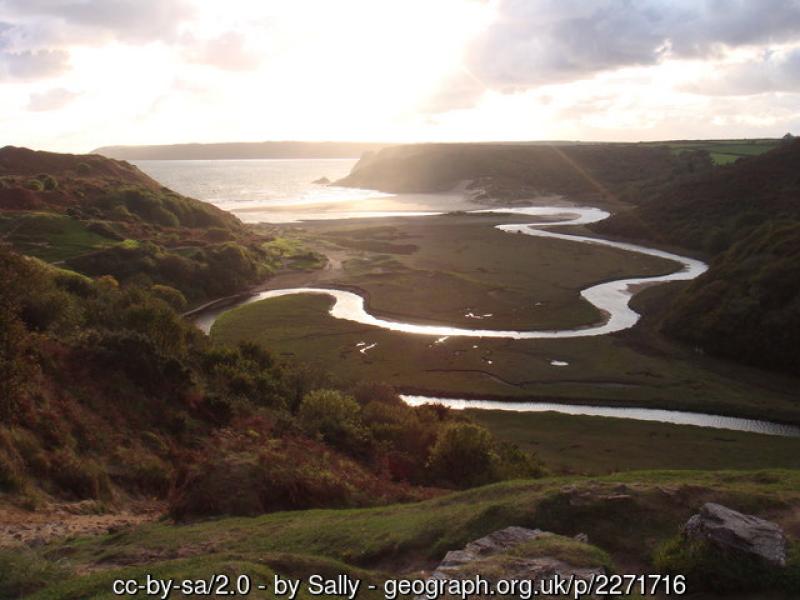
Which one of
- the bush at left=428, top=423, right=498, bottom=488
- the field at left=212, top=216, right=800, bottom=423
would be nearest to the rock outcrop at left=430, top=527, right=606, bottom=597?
the bush at left=428, top=423, right=498, bottom=488

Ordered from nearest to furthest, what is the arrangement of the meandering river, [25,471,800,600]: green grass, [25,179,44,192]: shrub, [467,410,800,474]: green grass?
Answer: [25,471,800,600]: green grass, [467,410,800,474]: green grass, the meandering river, [25,179,44,192]: shrub

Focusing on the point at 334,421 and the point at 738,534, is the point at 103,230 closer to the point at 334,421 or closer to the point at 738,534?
the point at 334,421

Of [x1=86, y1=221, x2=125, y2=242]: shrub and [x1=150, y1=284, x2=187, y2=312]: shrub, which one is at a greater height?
[x1=86, y1=221, x2=125, y2=242]: shrub

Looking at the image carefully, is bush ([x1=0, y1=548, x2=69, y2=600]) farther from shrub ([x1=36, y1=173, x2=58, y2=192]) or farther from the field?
shrub ([x1=36, y1=173, x2=58, y2=192])

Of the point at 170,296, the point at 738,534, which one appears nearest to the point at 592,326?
the point at 170,296

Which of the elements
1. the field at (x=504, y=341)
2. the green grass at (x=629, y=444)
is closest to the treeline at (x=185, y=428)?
the green grass at (x=629, y=444)

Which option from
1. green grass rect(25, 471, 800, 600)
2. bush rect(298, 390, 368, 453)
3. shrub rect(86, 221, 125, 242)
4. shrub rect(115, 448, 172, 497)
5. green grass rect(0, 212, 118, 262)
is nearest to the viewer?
green grass rect(25, 471, 800, 600)

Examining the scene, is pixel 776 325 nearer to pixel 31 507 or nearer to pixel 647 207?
pixel 31 507
